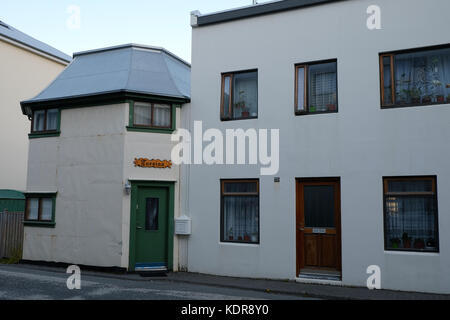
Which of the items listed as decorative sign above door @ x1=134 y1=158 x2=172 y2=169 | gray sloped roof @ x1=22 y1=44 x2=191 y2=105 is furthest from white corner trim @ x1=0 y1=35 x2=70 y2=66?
decorative sign above door @ x1=134 y1=158 x2=172 y2=169

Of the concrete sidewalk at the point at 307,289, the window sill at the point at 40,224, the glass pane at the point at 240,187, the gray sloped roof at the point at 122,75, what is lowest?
the concrete sidewalk at the point at 307,289

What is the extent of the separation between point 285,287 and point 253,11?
23.6 feet

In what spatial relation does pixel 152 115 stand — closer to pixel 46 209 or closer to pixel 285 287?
pixel 46 209

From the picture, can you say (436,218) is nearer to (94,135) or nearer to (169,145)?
(169,145)

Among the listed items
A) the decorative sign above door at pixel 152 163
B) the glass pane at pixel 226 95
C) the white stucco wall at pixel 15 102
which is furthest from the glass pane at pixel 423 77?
the white stucco wall at pixel 15 102

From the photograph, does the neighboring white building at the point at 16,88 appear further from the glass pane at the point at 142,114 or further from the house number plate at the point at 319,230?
the house number plate at the point at 319,230

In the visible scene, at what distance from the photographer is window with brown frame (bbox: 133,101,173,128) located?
1162cm

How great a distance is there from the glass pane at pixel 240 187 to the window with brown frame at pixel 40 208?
17.1ft

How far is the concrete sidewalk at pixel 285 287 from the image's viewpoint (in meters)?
8.62

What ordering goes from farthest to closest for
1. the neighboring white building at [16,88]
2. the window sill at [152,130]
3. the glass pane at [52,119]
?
the neighboring white building at [16,88]
the glass pane at [52,119]
the window sill at [152,130]

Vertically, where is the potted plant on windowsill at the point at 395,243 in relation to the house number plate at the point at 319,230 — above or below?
below

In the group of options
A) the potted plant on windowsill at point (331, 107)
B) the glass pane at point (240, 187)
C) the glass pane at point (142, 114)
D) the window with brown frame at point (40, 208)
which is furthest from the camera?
the window with brown frame at point (40, 208)

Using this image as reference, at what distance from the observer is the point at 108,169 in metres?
11.5
